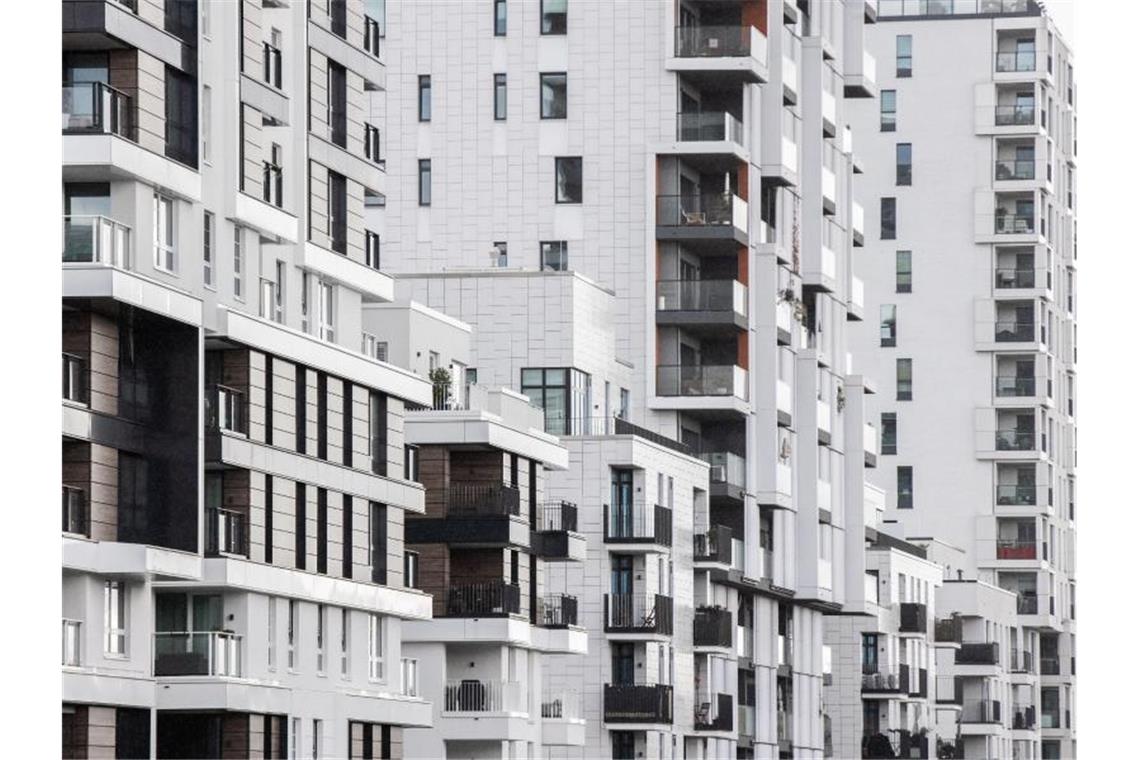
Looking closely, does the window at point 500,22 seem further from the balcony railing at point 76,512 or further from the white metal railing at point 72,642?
the white metal railing at point 72,642

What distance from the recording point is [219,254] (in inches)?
2447

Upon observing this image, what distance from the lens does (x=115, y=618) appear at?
182 feet

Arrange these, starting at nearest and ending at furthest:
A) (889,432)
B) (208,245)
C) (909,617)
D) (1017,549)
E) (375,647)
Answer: (208,245), (375,647), (909,617), (889,432), (1017,549)

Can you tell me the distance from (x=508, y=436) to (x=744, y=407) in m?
24.4

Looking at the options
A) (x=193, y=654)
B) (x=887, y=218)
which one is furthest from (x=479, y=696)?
(x=887, y=218)

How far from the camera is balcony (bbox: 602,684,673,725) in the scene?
90.3 m

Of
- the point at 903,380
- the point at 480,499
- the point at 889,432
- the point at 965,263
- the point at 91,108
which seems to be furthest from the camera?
the point at 965,263

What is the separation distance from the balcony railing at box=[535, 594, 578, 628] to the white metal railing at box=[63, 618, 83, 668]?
99.2 feet

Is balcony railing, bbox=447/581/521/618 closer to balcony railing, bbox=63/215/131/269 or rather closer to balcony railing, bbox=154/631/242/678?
balcony railing, bbox=154/631/242/678

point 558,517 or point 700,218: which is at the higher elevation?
point 700,218

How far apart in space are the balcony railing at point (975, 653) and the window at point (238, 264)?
97365 millimetres

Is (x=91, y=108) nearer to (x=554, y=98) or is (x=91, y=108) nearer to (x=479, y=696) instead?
(x=479, y=696)

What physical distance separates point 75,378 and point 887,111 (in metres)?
117

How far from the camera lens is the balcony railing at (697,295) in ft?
333
